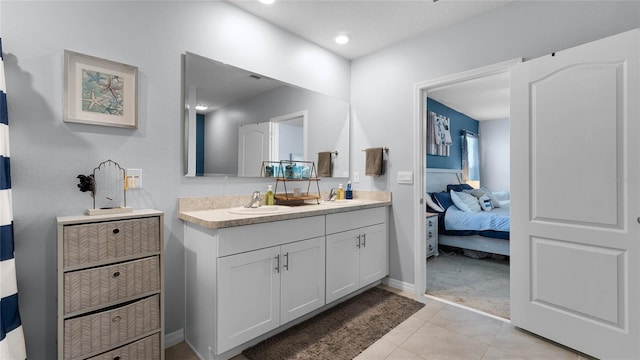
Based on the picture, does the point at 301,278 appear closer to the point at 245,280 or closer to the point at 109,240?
the point at 245,280

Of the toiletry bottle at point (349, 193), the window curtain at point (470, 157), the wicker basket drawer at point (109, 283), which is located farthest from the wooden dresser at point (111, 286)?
the window curtain at point (470, 157)

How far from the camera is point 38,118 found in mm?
1521

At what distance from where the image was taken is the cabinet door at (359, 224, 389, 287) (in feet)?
8.80

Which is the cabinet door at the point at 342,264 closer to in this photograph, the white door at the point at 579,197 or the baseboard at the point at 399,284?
the baseboard at the point at 399,284

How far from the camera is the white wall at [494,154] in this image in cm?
651

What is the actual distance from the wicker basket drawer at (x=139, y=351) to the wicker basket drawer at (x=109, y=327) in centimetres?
4

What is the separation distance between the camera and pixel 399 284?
2.96 m

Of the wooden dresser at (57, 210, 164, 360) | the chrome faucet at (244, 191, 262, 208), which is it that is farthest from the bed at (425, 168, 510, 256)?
the wooden dresser at (57, 210, 164, 360)

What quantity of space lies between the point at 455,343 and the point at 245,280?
4.89ft

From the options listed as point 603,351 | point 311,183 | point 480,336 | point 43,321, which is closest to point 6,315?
point 43,321

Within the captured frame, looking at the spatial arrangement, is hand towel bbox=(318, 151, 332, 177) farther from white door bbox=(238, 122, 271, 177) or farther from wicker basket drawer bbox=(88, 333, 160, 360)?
wicker basket drawer bbox=(88, 333, 160, 360)

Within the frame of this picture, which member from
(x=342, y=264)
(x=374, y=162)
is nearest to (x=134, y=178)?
(x=342, y=264)

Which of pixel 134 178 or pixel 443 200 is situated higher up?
pixel 134 178

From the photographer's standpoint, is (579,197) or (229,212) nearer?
(579,197)
